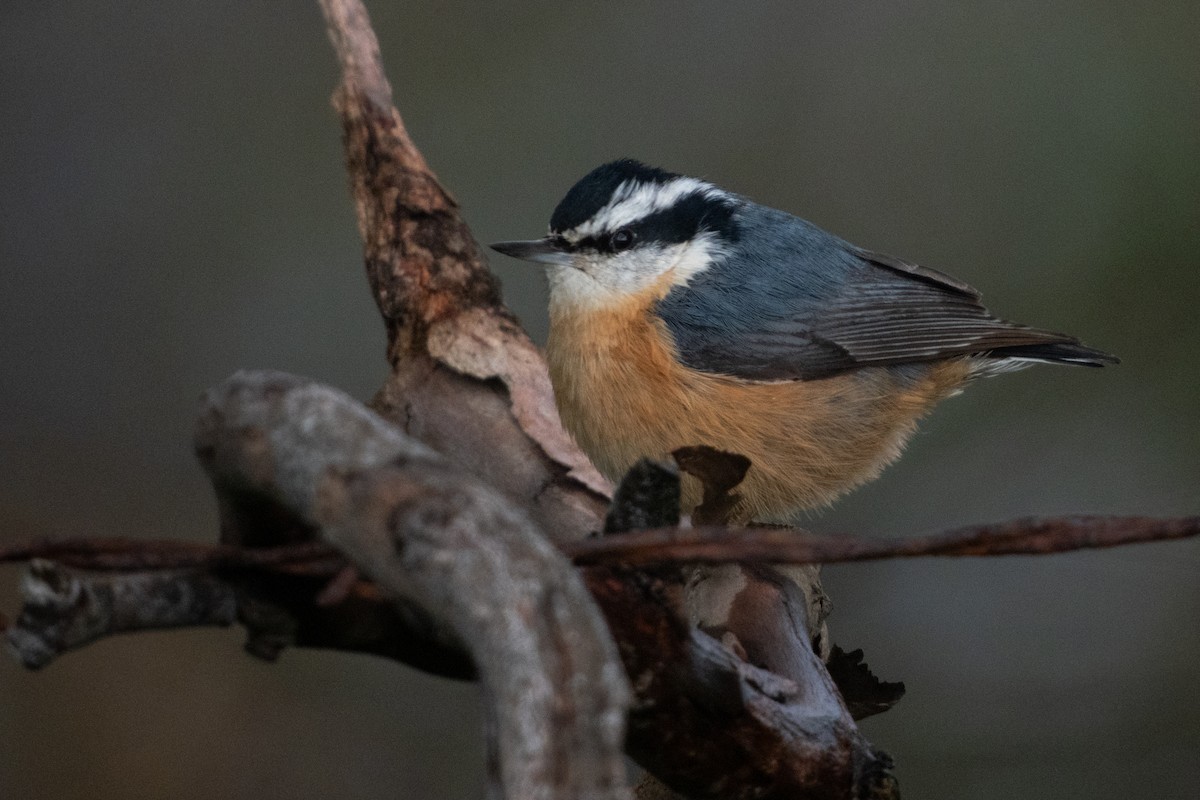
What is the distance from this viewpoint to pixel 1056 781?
301 cm

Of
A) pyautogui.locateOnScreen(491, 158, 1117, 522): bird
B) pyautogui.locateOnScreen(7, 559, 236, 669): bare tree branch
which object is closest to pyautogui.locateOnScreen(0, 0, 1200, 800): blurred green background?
pyautogui.locateOnScreen(491, 158, 1117, 522): bird

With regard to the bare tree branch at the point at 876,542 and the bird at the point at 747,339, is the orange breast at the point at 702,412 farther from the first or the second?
the bare tree branch at the point at 876,542

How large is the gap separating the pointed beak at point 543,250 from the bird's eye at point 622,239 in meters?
0.10

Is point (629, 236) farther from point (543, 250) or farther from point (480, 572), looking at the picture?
point (480, 572)

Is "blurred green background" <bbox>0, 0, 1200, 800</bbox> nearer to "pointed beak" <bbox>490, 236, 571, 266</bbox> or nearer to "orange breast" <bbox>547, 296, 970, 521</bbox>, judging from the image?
"orange breast" <bbox>547, 296, 970, 521</bbox>

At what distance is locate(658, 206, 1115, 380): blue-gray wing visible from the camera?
2467 millimetres

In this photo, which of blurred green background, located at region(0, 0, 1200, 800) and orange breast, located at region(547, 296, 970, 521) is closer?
orange breast, located at region(547, 296, 970, 521)

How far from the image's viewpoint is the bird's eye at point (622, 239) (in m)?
2.54

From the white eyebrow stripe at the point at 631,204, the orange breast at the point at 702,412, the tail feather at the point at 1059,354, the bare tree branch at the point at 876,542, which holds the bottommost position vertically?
the orange breast at the point at 702,412

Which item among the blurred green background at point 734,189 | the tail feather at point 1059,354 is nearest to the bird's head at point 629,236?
the tail feather at point 1059,354

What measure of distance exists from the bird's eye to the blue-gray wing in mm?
142

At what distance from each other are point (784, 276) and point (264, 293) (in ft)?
5.46

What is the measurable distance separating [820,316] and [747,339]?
0.21 m

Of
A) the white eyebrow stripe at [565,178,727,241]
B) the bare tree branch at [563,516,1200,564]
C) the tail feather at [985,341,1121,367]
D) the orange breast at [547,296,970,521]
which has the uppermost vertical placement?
the white eyebrow stripe at [565,178,727,241]
